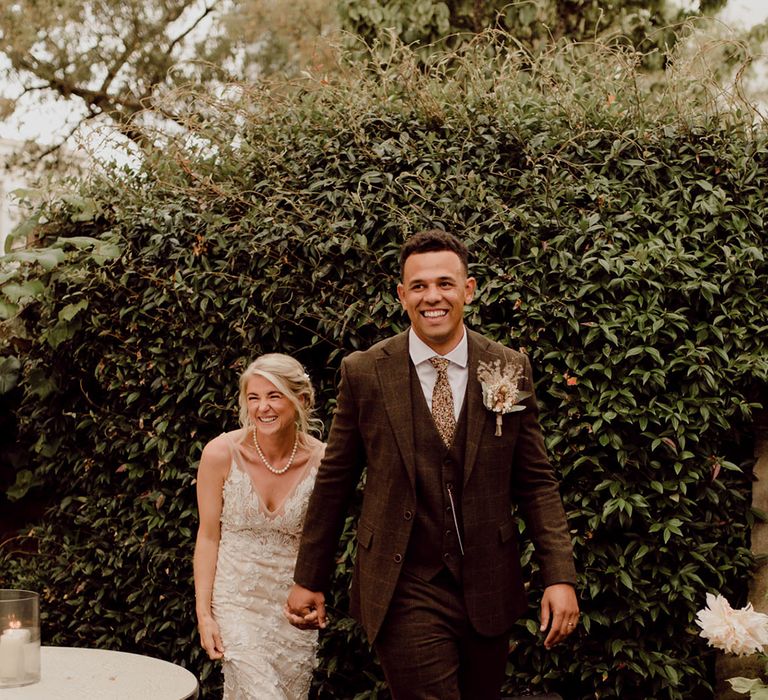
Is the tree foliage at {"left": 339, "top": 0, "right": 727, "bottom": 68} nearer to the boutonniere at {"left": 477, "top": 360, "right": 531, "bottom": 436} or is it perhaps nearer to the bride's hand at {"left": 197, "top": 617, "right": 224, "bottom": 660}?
the boutonniere at {"left": 477, "top": 360, "right": 531, "bottom": 436}

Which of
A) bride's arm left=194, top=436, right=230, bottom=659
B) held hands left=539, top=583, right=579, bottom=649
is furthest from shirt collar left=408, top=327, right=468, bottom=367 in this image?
bride's arm left=194, top=436, right=230, bottom=659

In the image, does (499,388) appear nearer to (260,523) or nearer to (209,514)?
(260,523)

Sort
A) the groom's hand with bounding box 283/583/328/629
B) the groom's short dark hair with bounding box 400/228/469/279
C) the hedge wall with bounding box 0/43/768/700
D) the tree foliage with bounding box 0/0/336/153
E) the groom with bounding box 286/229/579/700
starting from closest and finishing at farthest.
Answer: the groom with bounding box 286/229/579/700 < the groom's short dark hair with bounding box 400/228/469/279 < the groom's hand with bounding box 283/583/328/629 < the hedge wall with bounding box 0/43/768/700 < the tree foliage with bounding box 0/0/336/153

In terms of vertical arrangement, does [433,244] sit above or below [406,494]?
above

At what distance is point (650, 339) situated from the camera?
431 centimetres

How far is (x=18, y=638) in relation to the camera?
333 centimetres

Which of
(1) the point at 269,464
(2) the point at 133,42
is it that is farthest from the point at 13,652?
(2) the point at 133,42

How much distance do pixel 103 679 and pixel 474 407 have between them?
166 cm

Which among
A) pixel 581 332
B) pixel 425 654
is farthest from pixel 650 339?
pixel 425 654

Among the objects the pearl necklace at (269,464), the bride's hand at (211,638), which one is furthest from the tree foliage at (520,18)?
the bride's hand at (211,638)

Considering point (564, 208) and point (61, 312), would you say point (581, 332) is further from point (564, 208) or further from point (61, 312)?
point (61, 312)

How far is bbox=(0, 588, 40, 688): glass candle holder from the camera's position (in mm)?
3318

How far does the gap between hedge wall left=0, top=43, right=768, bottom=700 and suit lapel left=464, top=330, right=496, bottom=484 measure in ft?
3.45

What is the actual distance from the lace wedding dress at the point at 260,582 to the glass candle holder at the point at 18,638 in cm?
82
